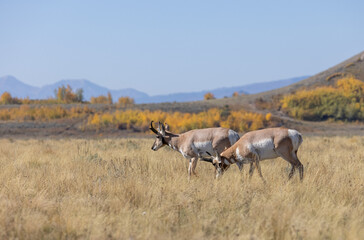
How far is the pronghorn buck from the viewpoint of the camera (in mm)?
10305

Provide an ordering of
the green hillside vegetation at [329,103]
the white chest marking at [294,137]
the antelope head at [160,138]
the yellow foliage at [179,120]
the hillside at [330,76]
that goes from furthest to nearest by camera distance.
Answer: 1. the hillside at [330,76]
2. the green hillside vegetation at [329,103]
3. the yellow foliage at [179,120]
4. the antelope head at [160,138]
5. the white chest marking at [294,137]

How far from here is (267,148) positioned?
410 inches

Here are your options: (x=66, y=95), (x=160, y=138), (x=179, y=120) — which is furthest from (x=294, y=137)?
(x=66, y=95)

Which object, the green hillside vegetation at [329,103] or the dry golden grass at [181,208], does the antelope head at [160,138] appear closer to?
the dry golden grass at [181,208]

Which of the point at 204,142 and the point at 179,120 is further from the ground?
the point at 204,142

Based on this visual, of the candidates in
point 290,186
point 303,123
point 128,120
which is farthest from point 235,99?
point 290,186

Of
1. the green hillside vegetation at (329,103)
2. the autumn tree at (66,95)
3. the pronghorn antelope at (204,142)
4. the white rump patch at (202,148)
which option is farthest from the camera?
the autumn tree at (66,95)

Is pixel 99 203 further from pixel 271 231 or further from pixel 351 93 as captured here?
pixel 351 93

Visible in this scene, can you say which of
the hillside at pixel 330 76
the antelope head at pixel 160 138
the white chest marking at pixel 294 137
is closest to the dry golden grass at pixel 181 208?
the white chest marking at pixel 294 137

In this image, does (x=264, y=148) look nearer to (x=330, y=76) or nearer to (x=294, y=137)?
(x=294, y=137)

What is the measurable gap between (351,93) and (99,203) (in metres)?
54.3

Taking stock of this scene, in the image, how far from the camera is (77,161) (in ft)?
45.5

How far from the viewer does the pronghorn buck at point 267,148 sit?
10.3 m

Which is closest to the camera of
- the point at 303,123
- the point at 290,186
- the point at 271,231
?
the point at 271,231
